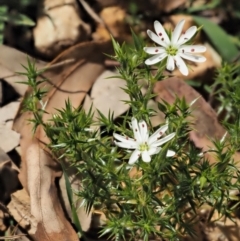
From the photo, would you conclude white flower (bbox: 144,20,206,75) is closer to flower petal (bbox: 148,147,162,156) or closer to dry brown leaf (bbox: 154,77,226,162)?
flower petal (bbox: 148,147,162,156)

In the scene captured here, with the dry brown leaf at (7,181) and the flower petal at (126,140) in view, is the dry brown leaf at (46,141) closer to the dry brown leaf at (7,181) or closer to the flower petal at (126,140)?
the dry brown leaf at (7,181)

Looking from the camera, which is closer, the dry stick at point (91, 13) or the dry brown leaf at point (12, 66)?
the dry brown leaf at point (12, 66)

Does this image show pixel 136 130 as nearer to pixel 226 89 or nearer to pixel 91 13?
pixel 226 89

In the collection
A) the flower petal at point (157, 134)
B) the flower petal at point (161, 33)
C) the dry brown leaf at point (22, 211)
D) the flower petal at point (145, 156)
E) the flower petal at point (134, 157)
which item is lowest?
the dry brown leaf at point (22, 211)

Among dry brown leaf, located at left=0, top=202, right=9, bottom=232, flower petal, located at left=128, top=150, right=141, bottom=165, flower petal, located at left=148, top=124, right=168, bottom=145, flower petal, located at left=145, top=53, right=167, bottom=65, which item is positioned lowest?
dry brown leaf, located at left=0, top=202, right=9, bottom=232

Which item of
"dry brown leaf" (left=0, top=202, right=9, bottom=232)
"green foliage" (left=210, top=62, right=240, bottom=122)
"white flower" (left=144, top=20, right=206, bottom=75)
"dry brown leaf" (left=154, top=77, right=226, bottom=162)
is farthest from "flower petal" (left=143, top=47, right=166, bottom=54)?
"dry brown leaf" (left=0, top=202, right=9, bottom=232)

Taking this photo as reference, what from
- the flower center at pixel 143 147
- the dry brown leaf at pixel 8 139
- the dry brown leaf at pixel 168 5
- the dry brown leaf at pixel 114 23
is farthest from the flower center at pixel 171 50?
the dry brown leaf at pixel 168 5

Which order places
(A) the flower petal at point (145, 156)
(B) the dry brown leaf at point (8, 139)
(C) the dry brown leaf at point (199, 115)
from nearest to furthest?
(A) the flower petal at point (145, 156) < (B) the dry brown leaf at point (8, 139) < (C) the dry brown leaf at point (199, 115)

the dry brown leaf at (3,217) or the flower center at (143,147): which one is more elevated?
the flower center at (143,147)
